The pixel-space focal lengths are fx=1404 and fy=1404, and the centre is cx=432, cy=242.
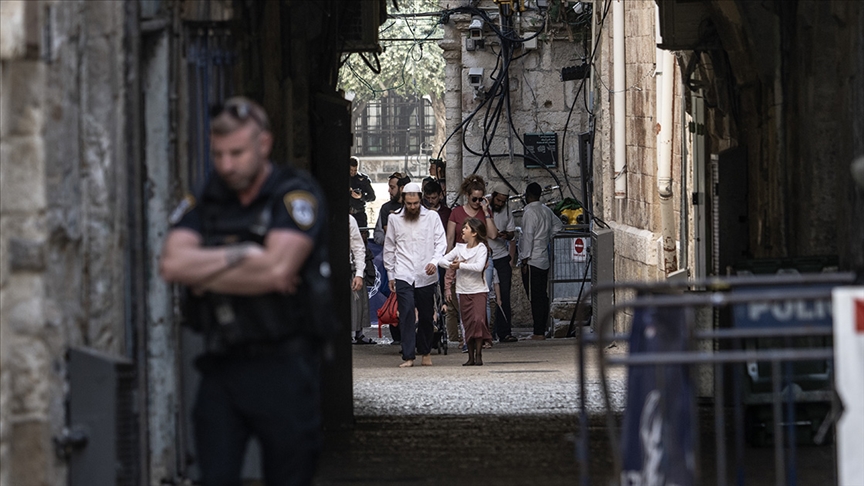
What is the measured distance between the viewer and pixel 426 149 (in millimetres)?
75062


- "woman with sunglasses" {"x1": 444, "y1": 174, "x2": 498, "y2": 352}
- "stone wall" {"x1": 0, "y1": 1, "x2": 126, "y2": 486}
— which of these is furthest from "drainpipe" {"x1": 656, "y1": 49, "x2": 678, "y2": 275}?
"stone wall" {"x1": 0, "y1": 1, "x2": 126, "y2": 486}

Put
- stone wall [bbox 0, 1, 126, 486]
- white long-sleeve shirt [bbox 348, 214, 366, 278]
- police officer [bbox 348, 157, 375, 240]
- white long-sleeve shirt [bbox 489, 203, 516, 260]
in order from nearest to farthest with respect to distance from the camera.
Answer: stone wall [bbox 0, 1, 126, 486], white long-sleeve shirt [bbox 348, 214, 366, 278], white long-sleeve shirt [bbox 489, 203, 516, 260], police officer [bbox 348, 157, 375, 240]

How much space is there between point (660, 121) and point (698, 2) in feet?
16.9

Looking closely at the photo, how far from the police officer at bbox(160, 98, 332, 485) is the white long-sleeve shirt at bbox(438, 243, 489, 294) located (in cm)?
846

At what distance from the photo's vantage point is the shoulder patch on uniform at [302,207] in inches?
178

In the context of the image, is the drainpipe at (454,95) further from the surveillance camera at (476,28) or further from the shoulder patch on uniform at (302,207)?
the shoulder patch on uniform at (302,207)

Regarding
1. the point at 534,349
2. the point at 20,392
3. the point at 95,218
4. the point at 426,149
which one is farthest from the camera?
the point at 426,149

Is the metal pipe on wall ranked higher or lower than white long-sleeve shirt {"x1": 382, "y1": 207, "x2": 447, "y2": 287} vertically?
higher

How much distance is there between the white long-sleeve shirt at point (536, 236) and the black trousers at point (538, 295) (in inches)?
3.9

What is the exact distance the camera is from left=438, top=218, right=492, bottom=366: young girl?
13117 millimetres

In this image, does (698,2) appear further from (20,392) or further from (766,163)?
(20,392)

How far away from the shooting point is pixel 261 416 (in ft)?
14.7

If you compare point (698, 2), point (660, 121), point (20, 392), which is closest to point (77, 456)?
point (20, 392)

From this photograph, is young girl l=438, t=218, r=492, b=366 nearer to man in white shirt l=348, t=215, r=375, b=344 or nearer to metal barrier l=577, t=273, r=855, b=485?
man in white shirt l=348, t=215, r=375, b=344
